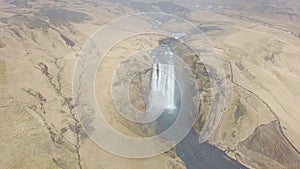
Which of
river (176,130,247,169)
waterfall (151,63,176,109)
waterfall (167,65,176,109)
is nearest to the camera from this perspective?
river (176,130,247,169)

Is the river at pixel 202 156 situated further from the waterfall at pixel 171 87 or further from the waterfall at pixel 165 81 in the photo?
the waterfall at pixel 165 81

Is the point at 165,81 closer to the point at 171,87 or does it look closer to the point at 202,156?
the point at 171,87

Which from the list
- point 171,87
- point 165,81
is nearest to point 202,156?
point 171,87

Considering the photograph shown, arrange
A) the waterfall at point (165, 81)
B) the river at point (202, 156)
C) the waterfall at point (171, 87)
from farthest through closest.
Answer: the waterfall at point (165, 81) < the waterfall at point (171, 87) < the river at point (202, 156)

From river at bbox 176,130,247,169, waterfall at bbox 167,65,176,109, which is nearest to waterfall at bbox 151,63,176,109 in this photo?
waterfall at bbox 167,65,176,109

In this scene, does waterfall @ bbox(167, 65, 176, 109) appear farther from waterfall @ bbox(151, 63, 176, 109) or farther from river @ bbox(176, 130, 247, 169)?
river @ bbox(176, 130, 247, 169)

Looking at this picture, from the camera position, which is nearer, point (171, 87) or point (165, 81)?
point (171, 87)

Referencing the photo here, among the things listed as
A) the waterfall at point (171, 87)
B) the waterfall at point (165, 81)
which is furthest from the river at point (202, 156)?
the waterfall at point (165, 81)

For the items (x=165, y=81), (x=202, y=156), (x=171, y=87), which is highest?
(x=165, y=81)

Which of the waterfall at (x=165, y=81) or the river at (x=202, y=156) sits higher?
the waterfall at (x=165, y=81)

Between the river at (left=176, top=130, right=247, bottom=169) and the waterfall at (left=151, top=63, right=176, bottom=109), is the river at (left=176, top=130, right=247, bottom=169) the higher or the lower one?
the lower one

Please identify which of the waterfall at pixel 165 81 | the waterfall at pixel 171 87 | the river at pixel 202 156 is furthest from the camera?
the waterfall at pixel 165 81

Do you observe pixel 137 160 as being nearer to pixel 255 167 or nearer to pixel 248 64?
pixel 255 167
